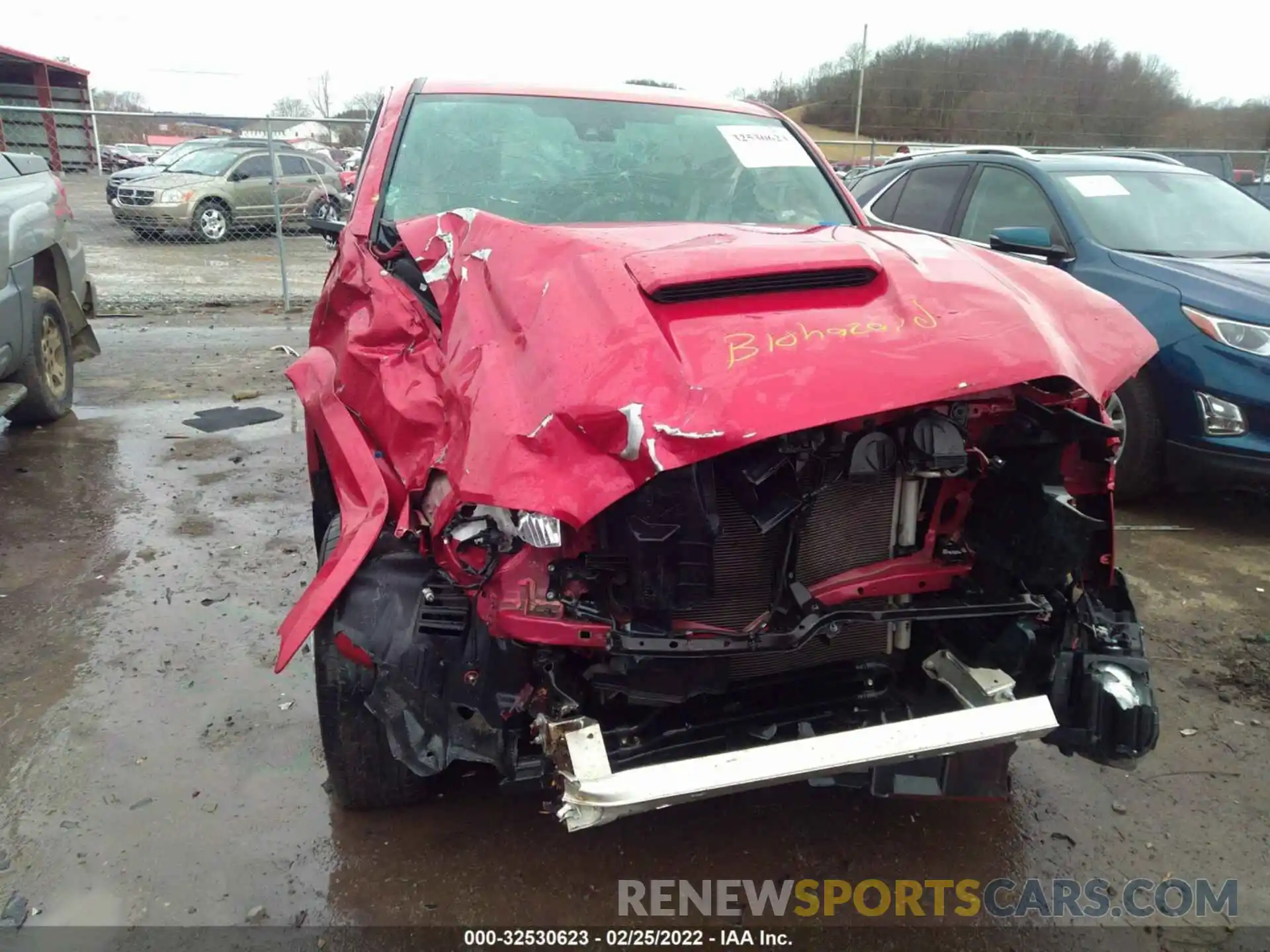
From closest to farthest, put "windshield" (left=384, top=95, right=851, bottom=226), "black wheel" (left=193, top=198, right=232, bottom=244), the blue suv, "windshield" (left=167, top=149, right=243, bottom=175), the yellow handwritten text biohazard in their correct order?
the yellow handwritten text biohazard → "windshield" (left=384, top=95, right=851, bottom=226) → the blue suv → "black wheel" (left=193, top=198, right=232, bottom=244) → "windshield" (left=167, top=149, right=243, bottom=175)

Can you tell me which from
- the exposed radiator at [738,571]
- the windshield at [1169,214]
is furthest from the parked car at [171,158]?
the exposed radiator at [738,571]

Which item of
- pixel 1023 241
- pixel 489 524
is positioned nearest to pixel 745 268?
pixel 489 524

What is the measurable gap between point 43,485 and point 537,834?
13.2 feet

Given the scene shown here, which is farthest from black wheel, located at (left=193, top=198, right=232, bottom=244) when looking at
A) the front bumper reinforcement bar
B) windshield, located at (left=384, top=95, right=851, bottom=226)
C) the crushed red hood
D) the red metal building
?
the front bumper reinforcement bar

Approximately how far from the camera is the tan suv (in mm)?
13742

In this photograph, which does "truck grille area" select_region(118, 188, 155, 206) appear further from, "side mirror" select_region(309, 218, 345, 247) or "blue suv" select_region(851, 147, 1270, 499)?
"blue suv" select_region(851, 147, 1270, 499)

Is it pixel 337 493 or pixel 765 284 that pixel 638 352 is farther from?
pixel 337 493

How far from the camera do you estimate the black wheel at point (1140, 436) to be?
4582 mm

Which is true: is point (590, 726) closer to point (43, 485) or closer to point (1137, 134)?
point (43, 485)

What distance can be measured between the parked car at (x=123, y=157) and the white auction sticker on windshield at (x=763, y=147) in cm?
2648

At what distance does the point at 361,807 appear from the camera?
2.51 meters

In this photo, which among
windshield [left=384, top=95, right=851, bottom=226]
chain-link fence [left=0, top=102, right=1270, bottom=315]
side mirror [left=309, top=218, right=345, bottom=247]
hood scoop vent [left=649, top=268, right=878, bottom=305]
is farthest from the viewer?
chain-link fence [left=0, top=102, right=1270, bottom=315]

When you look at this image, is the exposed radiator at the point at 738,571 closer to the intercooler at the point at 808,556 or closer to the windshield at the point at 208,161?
the intercooler at the point at 808,556

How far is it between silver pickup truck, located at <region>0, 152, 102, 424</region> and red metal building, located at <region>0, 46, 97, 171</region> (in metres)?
12.6
